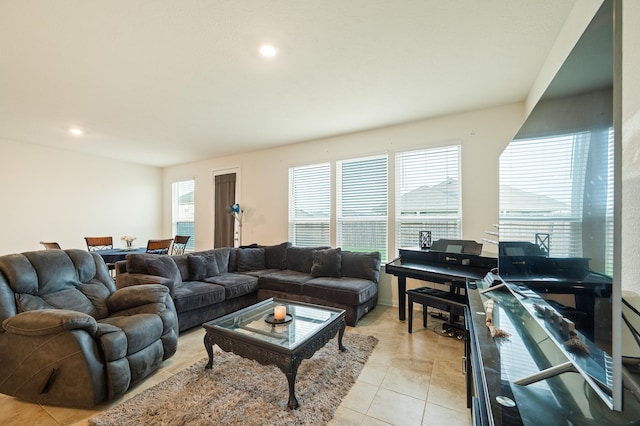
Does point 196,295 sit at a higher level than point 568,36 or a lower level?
lower

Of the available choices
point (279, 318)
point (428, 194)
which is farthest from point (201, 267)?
point (428, 194)

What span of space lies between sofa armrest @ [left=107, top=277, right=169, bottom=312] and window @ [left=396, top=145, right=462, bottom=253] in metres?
3.10

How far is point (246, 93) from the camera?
2988 mm

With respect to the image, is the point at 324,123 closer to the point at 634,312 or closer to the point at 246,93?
the point at 246,93

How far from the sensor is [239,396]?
6.09ft

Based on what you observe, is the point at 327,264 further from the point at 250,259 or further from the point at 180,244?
the point at 180,244

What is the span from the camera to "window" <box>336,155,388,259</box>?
13.5ft

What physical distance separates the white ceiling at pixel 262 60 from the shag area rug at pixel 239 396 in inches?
105

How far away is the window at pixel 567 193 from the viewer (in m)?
0.71

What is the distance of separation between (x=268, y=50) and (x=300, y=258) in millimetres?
2893

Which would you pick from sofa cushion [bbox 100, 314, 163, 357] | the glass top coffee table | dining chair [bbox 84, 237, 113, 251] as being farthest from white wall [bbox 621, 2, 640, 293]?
dining chair [bbox 84, 237, 113, 251]

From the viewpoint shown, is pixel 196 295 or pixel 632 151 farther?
pixel 196 295

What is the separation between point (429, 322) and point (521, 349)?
2207 millimetres

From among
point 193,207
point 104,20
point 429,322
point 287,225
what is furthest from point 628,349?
point 193,207
